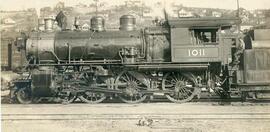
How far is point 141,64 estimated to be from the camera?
9812 mm

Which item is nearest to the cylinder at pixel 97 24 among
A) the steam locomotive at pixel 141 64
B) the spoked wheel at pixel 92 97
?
the steam locomotive at pixel 141 64

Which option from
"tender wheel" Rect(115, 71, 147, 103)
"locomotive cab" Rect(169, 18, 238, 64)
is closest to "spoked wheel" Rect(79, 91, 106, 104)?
"tender wheel" Rect(115, 71, 147, 103)

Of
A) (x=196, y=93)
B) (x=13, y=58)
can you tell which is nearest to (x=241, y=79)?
(x=196, y=93)

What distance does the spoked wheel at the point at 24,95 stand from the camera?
33.2 ft

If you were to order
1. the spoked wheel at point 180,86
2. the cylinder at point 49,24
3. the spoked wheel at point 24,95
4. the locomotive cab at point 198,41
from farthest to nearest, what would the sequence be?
1. the cylinder at point 49,24
2. the spoked wheel at point 24,95
3. the spoked wheel at point 180,86
4. the locomotive cab at point 198,41

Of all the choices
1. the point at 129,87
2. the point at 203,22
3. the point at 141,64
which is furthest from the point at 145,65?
the point at 203,22

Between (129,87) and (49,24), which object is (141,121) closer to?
(129,87)

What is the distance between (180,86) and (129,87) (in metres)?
1.29

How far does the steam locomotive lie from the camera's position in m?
9.69

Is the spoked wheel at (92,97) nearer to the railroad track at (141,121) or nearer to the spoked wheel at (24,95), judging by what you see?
the spoked wheel at (24,95)

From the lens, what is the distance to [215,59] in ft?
31.7

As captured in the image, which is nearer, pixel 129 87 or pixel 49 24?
pixel 129 87

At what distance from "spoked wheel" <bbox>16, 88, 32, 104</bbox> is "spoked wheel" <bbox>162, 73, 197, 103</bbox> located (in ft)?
11.6

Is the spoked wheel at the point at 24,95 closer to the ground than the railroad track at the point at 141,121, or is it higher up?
higher up
